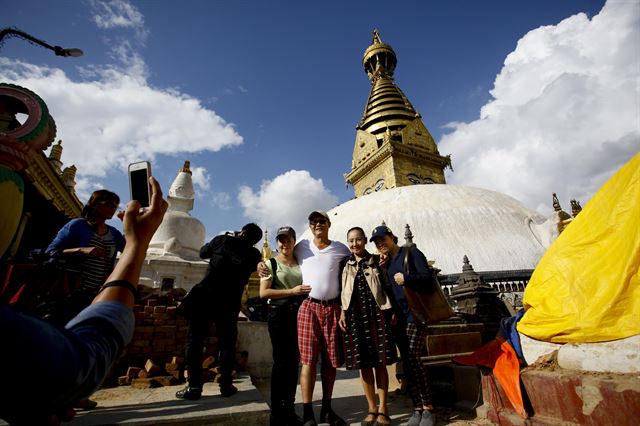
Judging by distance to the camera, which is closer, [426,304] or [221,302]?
[426,304]

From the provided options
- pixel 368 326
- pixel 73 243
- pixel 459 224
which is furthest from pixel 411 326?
pixel 459 224

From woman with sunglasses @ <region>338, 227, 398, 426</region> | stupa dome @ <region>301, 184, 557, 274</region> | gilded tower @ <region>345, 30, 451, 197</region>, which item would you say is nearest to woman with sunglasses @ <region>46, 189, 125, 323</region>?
woman with sunglasses @ <region>338, 227, 398, 426</region>

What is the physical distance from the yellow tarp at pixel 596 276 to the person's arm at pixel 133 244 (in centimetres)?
249

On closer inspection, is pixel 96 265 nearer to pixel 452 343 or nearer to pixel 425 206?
pixel 452 343

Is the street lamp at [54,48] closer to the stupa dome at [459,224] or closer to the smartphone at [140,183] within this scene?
the smartphone at [140,183]

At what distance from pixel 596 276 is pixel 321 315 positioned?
193 cm

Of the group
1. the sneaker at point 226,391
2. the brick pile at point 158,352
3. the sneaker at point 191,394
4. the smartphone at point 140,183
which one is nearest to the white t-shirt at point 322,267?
the sneaker at point 226,391

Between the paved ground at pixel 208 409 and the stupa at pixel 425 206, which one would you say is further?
the stupa at pixel 425 206

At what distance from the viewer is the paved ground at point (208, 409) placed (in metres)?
1.99

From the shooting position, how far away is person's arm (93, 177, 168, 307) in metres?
0.83

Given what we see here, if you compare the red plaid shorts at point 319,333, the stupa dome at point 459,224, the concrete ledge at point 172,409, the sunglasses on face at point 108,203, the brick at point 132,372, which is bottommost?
the concrete ledge at point 172,409

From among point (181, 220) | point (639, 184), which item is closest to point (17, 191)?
point (639, 184)

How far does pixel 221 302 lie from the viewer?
9.46 ft

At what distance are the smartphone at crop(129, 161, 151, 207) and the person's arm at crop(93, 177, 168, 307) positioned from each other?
10 cm
